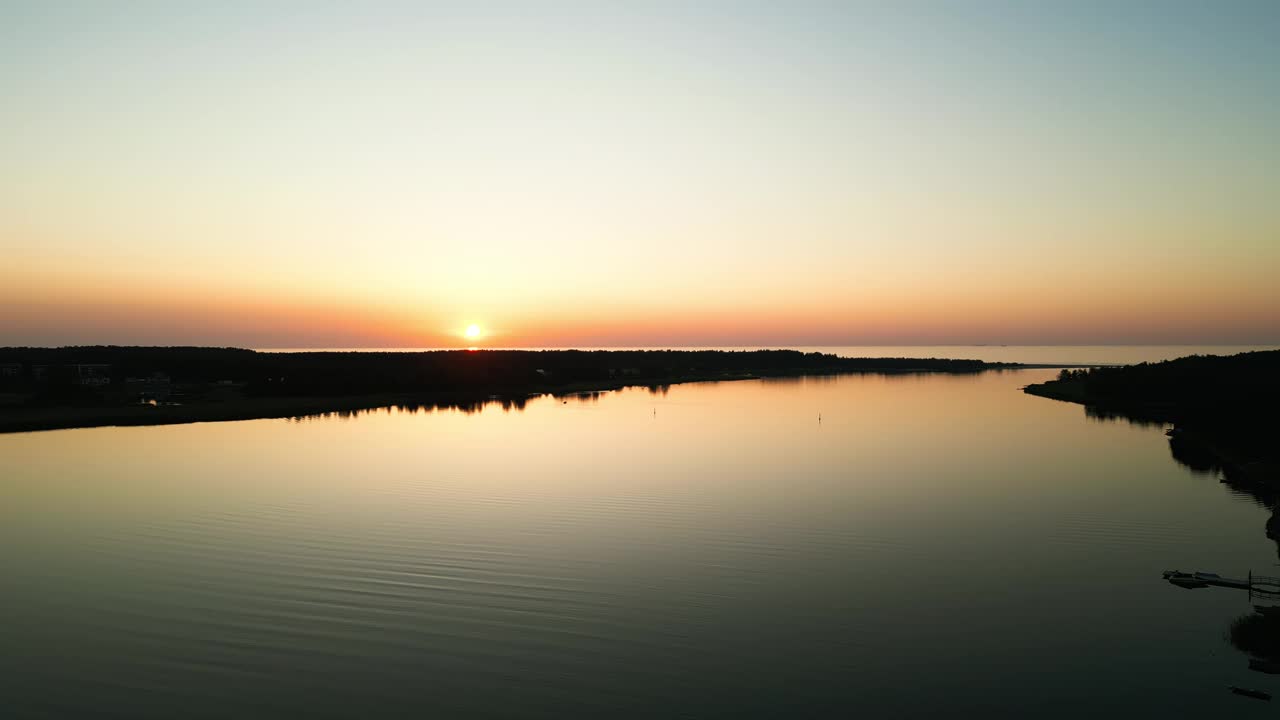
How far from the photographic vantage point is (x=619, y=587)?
23.7 metres

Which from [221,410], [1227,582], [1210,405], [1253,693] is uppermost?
[1210,405]

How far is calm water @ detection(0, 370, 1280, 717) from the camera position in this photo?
1669 centimetres

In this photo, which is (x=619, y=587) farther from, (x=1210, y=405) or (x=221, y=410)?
(x=221, y=410)

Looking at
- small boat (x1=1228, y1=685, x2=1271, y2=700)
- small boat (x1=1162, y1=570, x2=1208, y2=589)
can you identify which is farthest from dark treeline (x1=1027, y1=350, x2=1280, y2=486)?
small boat (x1=1228, y1=685, x2=1271, y2=700)

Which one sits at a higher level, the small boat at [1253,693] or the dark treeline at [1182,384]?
the dark treeline at [1182,384]

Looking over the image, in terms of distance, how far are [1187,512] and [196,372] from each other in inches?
5975

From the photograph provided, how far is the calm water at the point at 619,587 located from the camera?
657 inches

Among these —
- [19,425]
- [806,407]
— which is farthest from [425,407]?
[806,407]

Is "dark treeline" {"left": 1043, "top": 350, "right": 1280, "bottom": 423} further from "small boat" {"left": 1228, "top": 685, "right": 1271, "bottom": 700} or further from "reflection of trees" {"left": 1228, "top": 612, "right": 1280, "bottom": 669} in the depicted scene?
"small boat" {"left": 1228, "top": 685, "right": 1271, "bottom": 700}

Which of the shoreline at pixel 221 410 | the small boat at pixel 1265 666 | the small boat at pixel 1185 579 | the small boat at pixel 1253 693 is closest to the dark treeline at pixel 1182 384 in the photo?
the small boat at pixel 1185 579

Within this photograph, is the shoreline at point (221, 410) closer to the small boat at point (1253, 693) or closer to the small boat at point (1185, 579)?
the small boat at point (1185, 579)

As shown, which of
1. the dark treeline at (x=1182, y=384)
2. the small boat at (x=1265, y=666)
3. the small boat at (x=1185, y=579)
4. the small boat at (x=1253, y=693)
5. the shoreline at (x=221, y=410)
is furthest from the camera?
the dark treeline at (x=1182, y=384)

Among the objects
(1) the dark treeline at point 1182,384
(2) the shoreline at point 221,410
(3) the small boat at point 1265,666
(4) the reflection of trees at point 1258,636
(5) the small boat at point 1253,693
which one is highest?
(1) the dark treeline at point 1182,384

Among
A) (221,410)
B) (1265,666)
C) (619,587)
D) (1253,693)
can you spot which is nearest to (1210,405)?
(1265,666)
